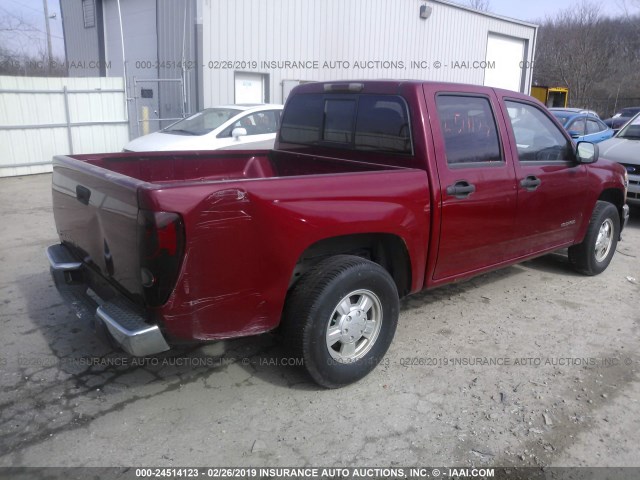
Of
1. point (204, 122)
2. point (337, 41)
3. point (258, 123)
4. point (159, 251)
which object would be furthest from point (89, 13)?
point (159, 251)

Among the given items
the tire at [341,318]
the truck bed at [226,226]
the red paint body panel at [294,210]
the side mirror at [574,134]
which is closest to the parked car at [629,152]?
the side mirror at [574,134]

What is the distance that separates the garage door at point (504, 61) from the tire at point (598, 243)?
16.6 meters

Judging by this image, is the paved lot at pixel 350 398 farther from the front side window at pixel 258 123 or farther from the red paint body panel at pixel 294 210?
the front side window at pixel 258 123

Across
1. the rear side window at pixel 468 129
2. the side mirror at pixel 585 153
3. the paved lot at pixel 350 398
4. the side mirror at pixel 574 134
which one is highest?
the rear side window at pixel 468 129

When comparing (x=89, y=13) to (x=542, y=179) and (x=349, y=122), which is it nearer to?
(x=349, y=122)

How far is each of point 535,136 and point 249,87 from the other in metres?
10.6

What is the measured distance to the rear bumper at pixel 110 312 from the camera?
8.91 ft

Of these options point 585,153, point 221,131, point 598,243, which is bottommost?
point 598,243

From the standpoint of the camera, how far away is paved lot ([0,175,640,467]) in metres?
2.89

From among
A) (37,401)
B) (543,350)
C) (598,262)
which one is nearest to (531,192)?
(543,350)

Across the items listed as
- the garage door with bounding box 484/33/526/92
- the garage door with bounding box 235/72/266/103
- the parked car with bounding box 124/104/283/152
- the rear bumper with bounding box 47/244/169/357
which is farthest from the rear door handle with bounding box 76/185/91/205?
the garage door with bounding box 484/33/526/92

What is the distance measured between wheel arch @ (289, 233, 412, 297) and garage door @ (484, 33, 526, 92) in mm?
19279

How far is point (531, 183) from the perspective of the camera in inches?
175

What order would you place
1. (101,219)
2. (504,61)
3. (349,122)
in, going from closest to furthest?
(101,219) → (349,122) → (504,61)
